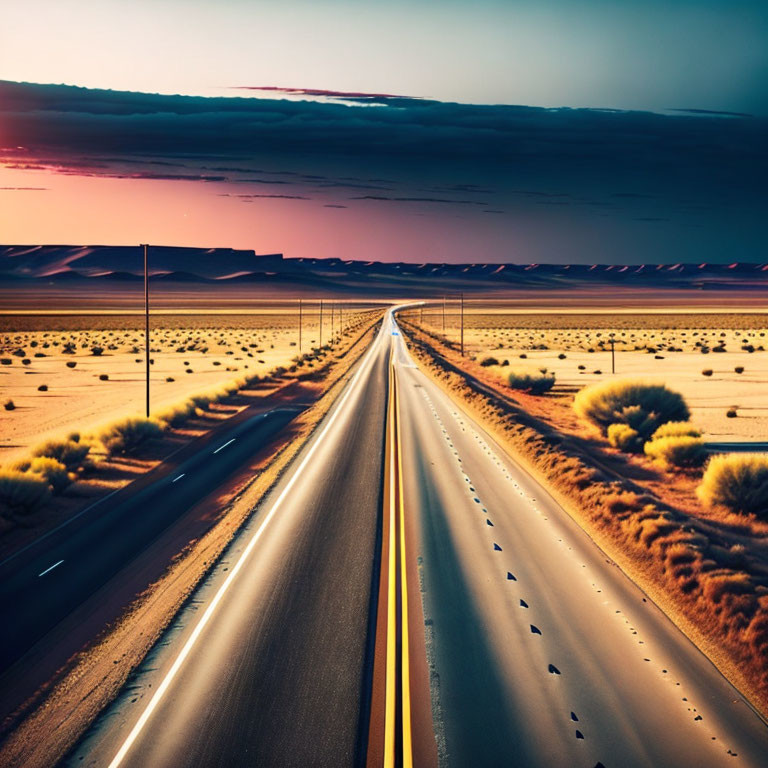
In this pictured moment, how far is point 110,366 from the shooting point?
62.4 metres

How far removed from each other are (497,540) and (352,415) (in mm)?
18852

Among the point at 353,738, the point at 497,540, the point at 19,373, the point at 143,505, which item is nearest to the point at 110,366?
the point at 19,373

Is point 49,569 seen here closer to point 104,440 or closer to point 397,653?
point 397,653

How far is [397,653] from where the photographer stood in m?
10.4

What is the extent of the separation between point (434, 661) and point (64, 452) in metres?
18.4

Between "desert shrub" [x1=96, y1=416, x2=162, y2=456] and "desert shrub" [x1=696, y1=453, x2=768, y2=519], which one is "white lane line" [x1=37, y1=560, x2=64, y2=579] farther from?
"desert shrub" [x1=696, y1=453, x2=768, y2=519]

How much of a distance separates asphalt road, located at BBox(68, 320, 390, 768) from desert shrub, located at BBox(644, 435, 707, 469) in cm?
1168

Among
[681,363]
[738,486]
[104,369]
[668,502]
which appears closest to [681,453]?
[668,502]

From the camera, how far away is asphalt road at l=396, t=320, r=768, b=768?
8.23 metres

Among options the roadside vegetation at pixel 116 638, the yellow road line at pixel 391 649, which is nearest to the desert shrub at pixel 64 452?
the roadside vegetation at pixel 116 638

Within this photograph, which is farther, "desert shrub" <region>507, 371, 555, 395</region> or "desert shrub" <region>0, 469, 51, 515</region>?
"desert shrub" <region>507, 371, 555, 395</region>

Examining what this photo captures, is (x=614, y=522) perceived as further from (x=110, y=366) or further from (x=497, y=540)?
(x=110, y=366)

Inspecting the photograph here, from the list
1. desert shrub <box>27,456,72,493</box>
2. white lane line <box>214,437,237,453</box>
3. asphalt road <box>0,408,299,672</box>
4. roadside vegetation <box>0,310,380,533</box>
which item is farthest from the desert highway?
white lane line <box>214,437,237,453</box>

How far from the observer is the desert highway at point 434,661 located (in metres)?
8.30
